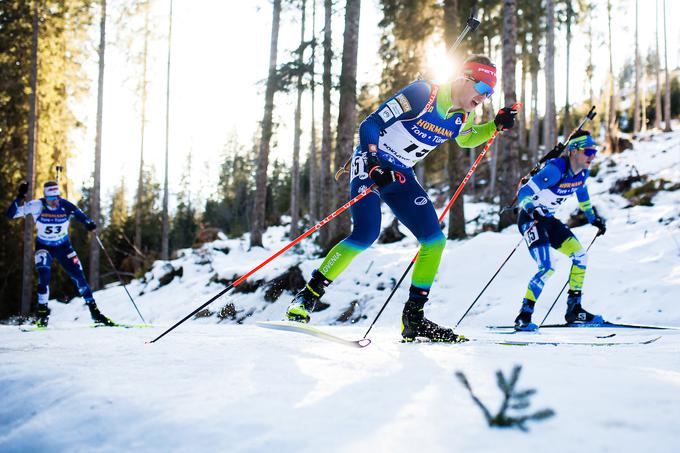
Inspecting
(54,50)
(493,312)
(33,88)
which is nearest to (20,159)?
(33,88)

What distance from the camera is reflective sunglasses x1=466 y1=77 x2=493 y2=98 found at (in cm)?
379

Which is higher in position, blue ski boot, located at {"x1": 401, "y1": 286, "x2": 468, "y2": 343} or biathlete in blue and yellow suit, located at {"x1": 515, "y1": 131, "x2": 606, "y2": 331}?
biathlete in blue and yellow suit, located at {"x1": 515, "y1": 131, "x2": 606, "y2": 331}

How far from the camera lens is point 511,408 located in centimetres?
186

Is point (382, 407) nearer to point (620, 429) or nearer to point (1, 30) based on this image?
point (620, 429)

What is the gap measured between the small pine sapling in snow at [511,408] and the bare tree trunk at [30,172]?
17269mm

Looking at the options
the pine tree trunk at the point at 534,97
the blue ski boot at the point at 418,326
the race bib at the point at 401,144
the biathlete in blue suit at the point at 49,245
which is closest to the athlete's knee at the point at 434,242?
the blue ski boot at the point at 418,326

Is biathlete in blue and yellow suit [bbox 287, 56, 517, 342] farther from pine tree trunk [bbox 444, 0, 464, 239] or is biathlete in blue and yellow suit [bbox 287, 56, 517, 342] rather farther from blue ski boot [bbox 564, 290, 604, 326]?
pine tree trunk [bbox 444, 0, 464, 239]

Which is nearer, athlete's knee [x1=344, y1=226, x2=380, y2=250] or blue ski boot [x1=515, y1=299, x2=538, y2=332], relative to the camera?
athlete's knee [x1=344, y1=226, x2=380, y2=250]

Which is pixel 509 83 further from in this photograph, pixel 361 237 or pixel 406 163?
pixel 361 237

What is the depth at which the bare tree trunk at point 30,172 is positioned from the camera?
15625 mm

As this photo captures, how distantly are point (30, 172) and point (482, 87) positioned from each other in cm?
1666

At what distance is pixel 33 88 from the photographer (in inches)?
640

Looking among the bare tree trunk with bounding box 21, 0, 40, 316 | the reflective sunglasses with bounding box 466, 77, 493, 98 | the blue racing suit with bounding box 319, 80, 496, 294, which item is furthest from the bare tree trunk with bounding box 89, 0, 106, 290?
the reflective sunglasses with bounding box 466, 77, 493, 98

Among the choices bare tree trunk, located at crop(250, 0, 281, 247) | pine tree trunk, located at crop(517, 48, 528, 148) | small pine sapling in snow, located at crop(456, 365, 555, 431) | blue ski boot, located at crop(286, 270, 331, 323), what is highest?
pine tree trunk, located at crop(517, 48, 528, 148)
